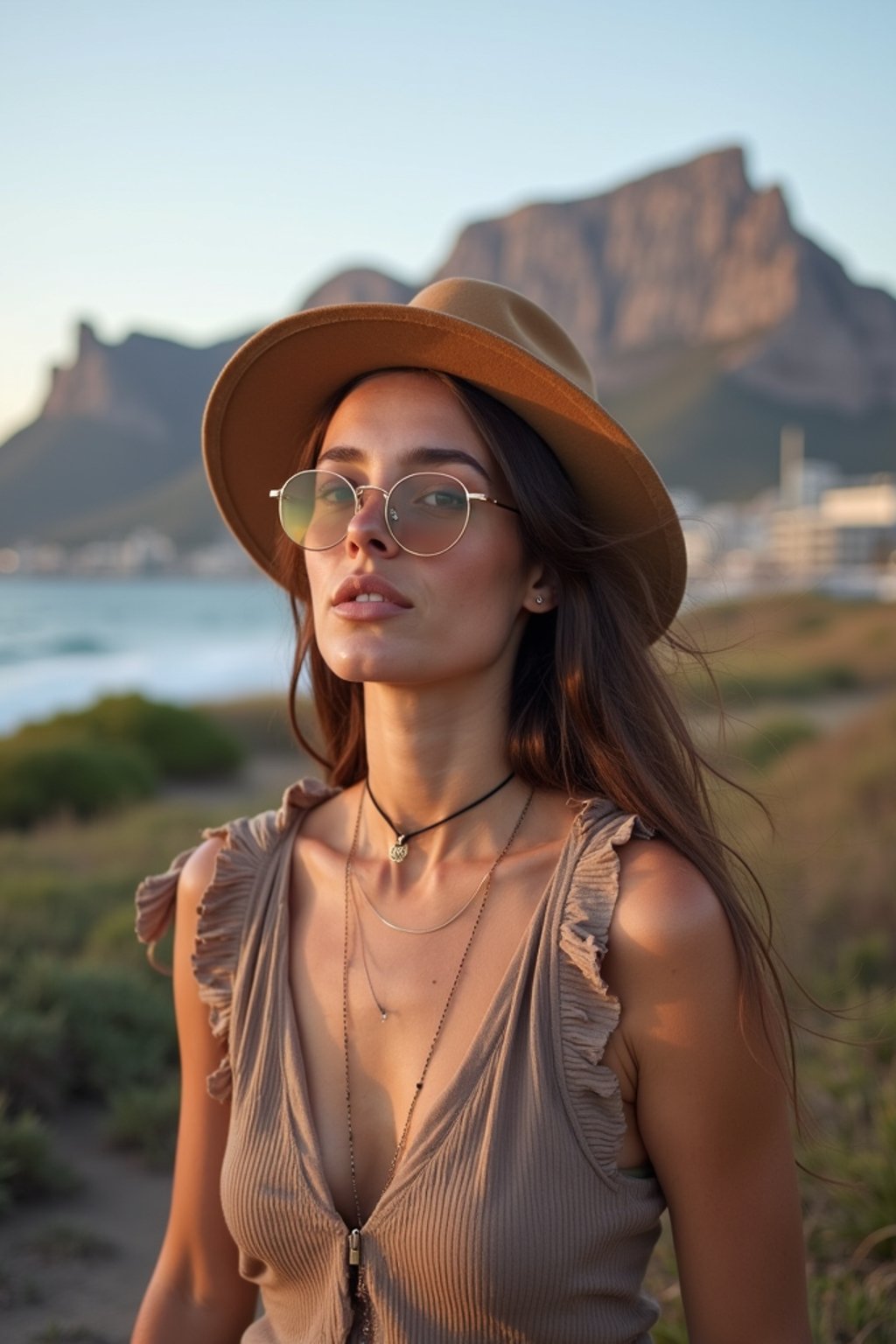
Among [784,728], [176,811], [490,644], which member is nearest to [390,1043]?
[490,644]

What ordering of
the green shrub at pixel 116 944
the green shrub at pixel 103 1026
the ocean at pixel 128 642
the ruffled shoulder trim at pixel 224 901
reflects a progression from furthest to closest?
the ocean at pixel 128 642 < the green shrub at pixel 116 944 < the green shrub at pixel 103 1026 < the ruffled shoulder trim at pixel 224 901

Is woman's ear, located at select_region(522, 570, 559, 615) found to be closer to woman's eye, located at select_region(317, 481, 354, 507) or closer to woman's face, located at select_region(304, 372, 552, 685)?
woman's face, located at select_region(304, 372, 552, 685)

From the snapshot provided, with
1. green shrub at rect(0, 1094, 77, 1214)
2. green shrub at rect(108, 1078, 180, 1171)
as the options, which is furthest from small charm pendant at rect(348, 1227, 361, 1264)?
green shrub at rect(108, 1078, 180, 1171)

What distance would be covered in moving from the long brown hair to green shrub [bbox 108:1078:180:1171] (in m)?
2.88

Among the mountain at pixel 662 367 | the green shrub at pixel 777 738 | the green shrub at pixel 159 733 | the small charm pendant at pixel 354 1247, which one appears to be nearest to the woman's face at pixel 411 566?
the small charm pendant at pixel 354 1247

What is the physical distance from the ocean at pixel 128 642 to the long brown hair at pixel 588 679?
0.70 m

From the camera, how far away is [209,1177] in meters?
2.22

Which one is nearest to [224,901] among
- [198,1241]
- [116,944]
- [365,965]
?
[365,965]

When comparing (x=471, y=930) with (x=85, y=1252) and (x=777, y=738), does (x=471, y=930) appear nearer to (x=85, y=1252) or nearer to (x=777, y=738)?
(x=85, y=1252)

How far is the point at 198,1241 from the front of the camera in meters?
2.22

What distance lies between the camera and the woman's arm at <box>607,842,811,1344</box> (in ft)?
5.91

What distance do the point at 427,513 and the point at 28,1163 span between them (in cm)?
292

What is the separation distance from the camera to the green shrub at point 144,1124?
444 centimetres

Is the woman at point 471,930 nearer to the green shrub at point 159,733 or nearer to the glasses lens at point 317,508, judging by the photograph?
the glasses lens at point 317,508
